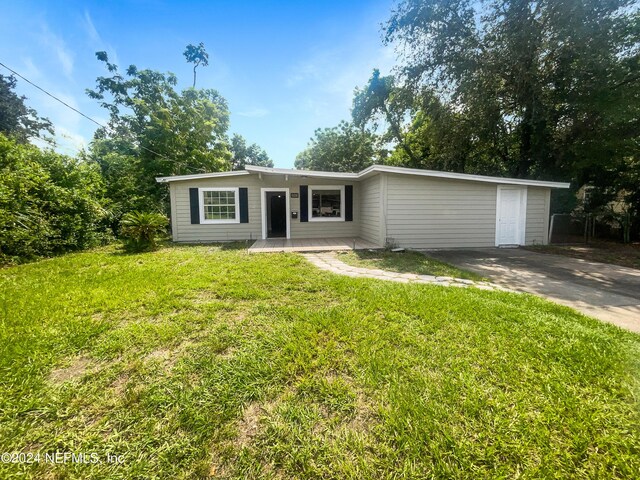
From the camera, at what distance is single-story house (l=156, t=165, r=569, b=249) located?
7.98 m

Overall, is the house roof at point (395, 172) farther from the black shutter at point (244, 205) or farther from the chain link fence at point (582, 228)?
the chain link fence at point (582, 228)

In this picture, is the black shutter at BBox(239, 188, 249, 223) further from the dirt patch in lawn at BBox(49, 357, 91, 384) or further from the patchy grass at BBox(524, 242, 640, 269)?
the patchy grass at BBox(524, 242, 640, 269)

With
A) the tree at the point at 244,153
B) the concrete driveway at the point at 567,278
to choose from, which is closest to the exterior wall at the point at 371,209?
the concrete driveway at the point at 567,278

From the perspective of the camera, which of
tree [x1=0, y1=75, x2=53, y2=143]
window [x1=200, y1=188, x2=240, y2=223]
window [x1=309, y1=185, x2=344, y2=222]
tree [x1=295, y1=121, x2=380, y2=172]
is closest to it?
window [x1=200, y1=188, x2=240, y2=223]

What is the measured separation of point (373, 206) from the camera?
8633 mm

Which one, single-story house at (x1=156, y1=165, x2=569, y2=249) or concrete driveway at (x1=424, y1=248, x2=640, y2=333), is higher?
single-story house at (x1=156, y1=165, x2=569, y2=249)

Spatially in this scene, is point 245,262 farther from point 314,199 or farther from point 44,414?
point 314,199

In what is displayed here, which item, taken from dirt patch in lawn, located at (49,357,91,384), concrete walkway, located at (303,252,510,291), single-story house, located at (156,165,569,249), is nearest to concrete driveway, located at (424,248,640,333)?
concrete walkway, located at (303,252,510,291)

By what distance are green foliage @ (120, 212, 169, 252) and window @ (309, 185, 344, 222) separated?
15.9 ft

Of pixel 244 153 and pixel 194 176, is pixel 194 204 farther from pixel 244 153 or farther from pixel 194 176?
pixel 244 153

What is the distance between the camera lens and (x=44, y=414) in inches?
68.2

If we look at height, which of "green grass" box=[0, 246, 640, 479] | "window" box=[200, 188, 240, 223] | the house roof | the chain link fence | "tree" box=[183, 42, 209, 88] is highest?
"tree" box=[183, 42, 209, 88]

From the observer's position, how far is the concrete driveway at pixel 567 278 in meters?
3.54

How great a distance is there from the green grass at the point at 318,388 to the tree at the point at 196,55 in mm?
20427
